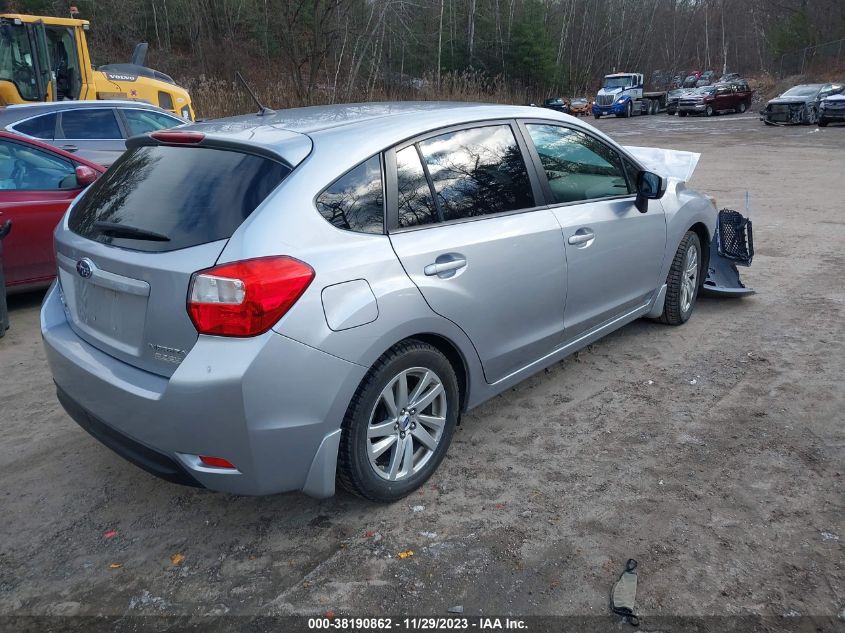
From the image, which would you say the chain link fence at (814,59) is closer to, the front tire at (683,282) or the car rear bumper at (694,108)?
the car rear bumper at (694,108)

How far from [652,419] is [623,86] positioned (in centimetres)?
4359

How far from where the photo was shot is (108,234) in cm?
308

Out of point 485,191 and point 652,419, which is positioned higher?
point 485,191

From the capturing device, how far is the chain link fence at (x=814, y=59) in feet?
154

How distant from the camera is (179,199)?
2969mm

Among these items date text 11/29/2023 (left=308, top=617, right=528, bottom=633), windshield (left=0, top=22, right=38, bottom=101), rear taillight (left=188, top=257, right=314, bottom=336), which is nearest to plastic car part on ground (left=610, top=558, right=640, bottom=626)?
date text 11/29/2023 (left=308, top=617, right=528, bottom=633)

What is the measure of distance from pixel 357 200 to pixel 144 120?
8341mm

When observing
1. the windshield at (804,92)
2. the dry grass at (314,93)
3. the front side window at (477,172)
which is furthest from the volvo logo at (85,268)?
the windshield at (804,92)

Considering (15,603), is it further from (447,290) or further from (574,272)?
(574,272)

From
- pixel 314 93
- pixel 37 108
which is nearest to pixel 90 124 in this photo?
pixel 37 108

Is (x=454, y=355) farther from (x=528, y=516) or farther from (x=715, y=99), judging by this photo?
(x=715, y=99)

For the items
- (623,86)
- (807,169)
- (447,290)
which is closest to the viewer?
(447,290)

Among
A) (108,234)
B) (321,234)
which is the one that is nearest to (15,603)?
(108,234)

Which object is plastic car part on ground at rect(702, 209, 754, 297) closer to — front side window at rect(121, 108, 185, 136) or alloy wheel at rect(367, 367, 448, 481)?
alloy wheel at rect(367, 367, 448, 481)
